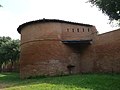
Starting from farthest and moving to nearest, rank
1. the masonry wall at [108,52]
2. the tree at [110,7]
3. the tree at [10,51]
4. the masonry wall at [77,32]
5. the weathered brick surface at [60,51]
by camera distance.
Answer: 1. the tree at [10,51]
2. the masonry wall at [77,32]
3. the weathered brick surface at [60,51]
4. the masonry wall at [108,52]
5. the tree at [110,7]

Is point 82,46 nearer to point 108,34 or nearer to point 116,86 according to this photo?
point 108,34

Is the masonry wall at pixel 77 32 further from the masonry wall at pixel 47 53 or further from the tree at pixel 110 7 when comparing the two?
the tree at pixel 110 7

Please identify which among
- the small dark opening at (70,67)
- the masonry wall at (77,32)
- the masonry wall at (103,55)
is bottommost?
the small dark opening at (70,67)

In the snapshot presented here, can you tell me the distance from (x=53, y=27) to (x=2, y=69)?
31265 millimetres

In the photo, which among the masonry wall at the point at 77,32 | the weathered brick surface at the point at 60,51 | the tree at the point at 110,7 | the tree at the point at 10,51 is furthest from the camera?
the tree at the point at 10,51

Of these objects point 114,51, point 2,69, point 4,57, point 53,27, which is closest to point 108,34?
point 114,51

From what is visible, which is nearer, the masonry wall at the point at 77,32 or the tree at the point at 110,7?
the tree at the point at 110,7

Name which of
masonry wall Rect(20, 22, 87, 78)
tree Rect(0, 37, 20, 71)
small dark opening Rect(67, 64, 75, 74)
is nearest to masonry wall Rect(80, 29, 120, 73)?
small dark opening Rect(67, 64, 75, 74)

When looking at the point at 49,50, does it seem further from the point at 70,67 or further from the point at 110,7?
the point at 110,7

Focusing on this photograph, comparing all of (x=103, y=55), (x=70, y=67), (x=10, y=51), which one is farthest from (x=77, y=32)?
(x=10, y=51)

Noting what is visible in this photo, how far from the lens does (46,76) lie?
75.3 feet

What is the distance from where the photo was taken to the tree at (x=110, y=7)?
17.2 m

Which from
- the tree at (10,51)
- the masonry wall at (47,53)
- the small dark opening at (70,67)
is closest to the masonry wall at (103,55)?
the small dark opening at (70,67)

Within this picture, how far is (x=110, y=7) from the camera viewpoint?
691 inches
